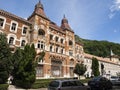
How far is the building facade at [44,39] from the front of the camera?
3381 cm

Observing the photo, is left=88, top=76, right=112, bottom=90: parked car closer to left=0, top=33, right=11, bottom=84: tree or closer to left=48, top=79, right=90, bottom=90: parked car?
left=48, top=79, right=90, bottom=90: parked car

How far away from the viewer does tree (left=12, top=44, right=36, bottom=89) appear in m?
23.8

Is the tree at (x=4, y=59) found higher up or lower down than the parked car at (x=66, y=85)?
higher up

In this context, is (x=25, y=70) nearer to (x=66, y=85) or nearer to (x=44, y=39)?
(x=66, y=85)

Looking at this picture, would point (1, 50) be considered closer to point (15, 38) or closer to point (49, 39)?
point (15, 38)

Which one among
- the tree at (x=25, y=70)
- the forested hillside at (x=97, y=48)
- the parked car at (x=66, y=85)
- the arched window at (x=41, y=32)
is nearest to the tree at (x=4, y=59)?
the tree at (x=25, y=70)

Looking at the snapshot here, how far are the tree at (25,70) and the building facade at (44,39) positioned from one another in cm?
525

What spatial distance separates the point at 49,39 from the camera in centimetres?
4044

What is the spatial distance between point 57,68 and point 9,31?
16.2 meters

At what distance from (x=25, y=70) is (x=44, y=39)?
50.6ft

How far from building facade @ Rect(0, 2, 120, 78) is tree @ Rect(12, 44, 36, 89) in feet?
17.2

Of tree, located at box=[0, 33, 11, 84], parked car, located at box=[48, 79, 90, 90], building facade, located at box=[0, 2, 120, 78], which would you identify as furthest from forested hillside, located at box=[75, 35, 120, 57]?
parked car, located at box=[48, 79, 90, 90]

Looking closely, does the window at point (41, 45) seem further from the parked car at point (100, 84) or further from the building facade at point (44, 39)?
the parked car at point (100, 84)

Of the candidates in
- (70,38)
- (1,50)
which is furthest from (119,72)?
(1,50)
